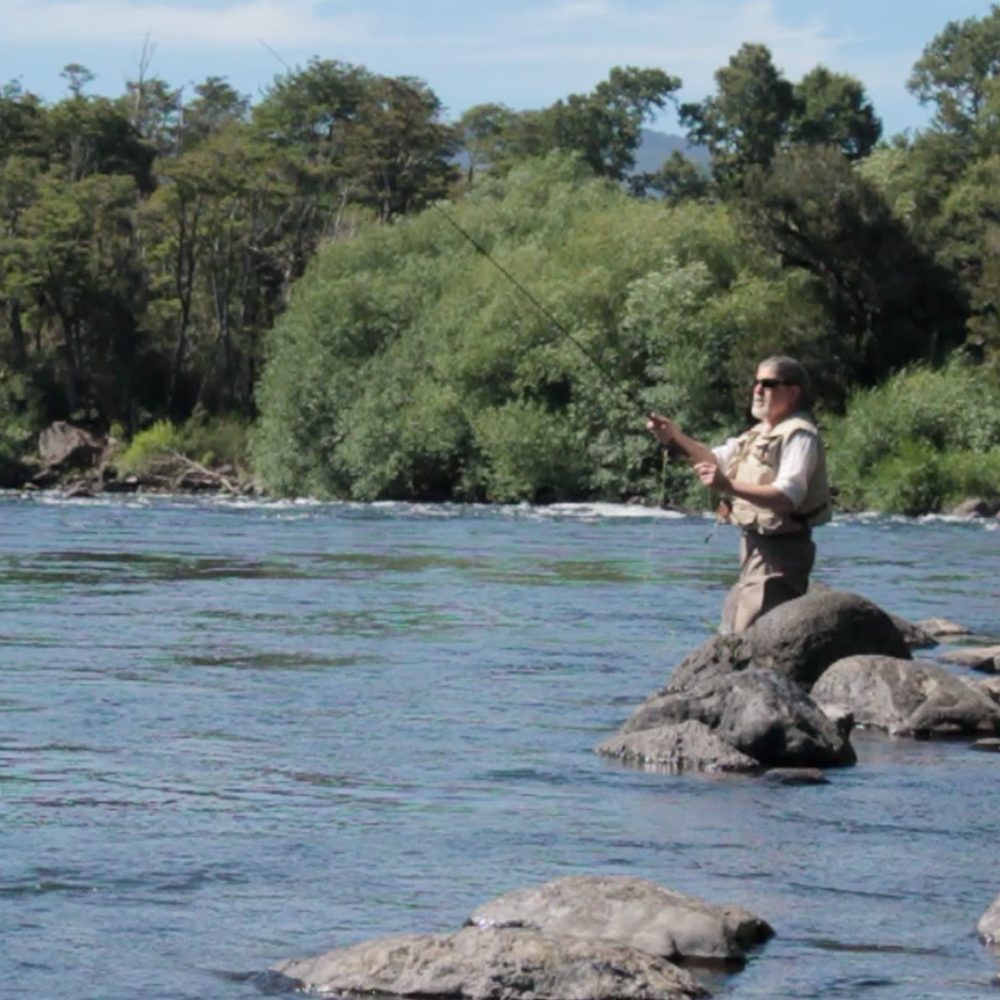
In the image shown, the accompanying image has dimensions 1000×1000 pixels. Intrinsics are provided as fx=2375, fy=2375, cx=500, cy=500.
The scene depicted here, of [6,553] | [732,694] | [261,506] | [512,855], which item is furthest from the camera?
[261,506]

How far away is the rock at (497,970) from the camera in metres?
5.87

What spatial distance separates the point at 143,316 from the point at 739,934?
66.3m

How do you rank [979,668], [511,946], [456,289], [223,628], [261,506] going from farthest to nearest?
1. [456,289]
2. [261,506]
3. [223,628]
4. [979,668]
5. [511,946]

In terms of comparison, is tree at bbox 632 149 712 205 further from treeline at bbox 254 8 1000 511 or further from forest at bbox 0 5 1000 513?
treeline at bbox 254 8 1000 511

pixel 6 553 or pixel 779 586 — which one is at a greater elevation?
pixel 779 586

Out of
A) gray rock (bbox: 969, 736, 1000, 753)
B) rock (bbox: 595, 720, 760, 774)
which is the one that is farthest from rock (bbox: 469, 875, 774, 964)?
gray rock (bbox: 969, 736, 1000, 753)

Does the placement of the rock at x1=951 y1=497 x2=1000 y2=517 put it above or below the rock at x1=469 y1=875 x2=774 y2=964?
below

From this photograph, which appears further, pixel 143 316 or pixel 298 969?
pixel 143 316

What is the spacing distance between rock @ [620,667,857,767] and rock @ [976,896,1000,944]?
3157mm

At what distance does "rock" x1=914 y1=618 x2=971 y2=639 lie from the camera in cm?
1710

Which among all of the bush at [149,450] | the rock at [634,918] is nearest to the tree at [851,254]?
the bush at [149,450]

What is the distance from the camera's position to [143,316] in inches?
2817

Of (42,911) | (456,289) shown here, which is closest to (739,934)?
(42,911)

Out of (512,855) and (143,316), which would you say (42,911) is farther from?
(143,316)
